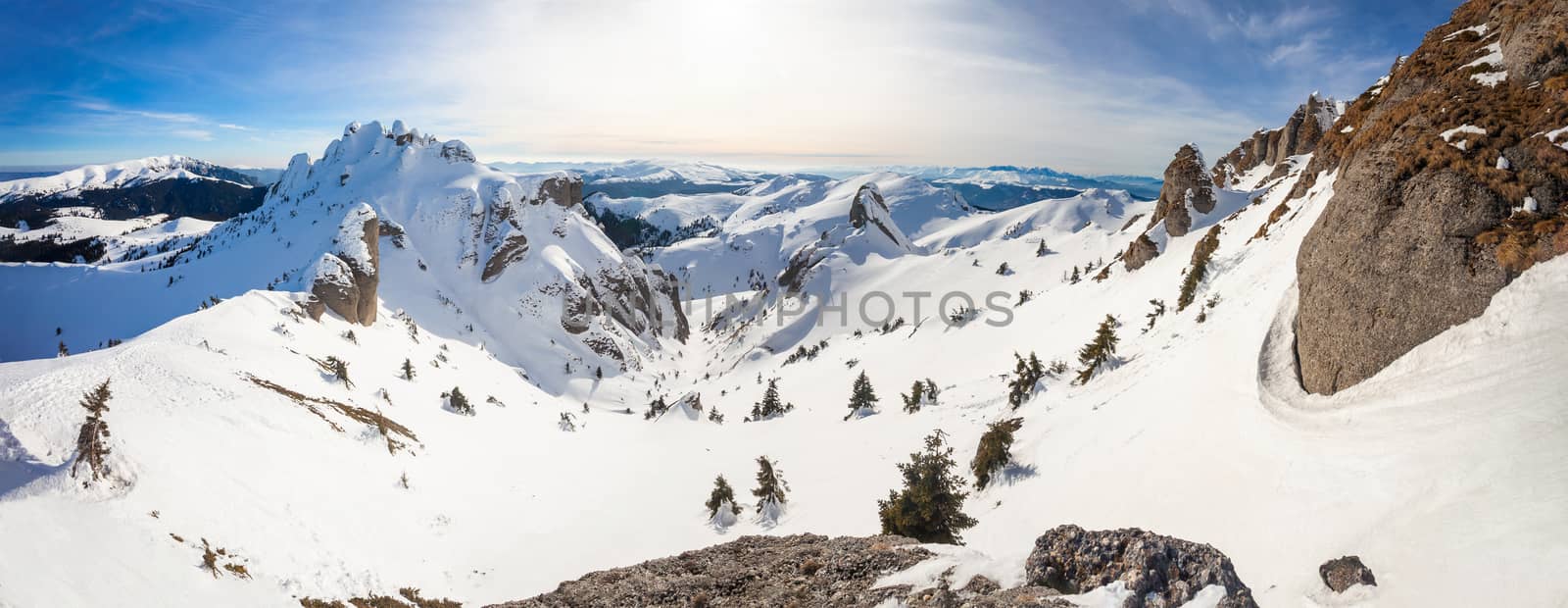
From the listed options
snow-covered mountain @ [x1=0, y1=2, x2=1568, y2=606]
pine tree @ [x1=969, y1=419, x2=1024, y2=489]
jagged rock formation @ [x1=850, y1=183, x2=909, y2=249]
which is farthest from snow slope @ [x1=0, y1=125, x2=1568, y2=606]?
jagged rock formation @ [x1=850, y1=183, x2=909, y2=249]

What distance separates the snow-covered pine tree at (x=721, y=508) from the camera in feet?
68.6

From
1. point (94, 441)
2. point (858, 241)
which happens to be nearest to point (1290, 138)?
point (94, 441)

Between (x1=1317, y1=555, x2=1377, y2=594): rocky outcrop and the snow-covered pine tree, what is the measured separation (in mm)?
16926

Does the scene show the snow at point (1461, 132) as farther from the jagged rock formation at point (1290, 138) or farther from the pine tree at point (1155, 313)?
the jagged rock formation at point (1290, 138)

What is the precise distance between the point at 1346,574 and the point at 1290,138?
2459 inches

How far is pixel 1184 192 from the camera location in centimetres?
4197

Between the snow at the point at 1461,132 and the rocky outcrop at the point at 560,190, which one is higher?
the rocky outcrop at the point at 560,190

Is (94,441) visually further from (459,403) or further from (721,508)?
(459,403)

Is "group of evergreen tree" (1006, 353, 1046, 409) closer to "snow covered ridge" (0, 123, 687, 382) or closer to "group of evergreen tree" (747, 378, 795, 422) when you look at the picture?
"group of evergreen tree" (747, 378, 795, 422)

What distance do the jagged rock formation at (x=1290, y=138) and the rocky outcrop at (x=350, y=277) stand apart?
66212mm

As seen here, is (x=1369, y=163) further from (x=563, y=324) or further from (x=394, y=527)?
(x=563, y=324)

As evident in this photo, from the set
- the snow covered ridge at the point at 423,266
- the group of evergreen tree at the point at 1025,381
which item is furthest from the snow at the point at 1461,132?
the snow covered ridge at the point at 423,266

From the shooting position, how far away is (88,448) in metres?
11.1

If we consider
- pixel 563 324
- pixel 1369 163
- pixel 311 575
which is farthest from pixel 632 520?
pixel 563 324
